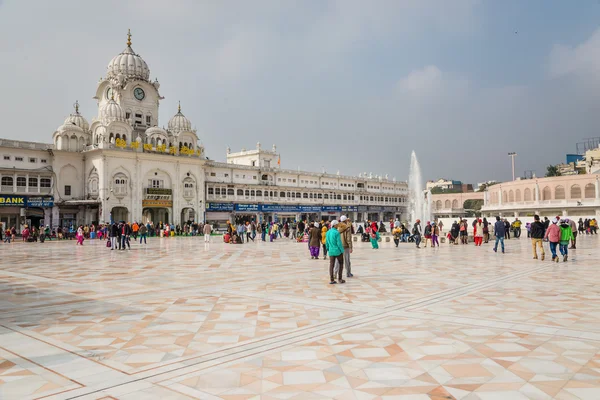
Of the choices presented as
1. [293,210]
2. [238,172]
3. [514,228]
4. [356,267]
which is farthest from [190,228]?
[356,267]

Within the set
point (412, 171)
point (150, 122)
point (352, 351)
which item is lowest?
point (352, 351)

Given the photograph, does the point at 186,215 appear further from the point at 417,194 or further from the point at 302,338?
the point at 302,338

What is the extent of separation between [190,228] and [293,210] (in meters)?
19.0

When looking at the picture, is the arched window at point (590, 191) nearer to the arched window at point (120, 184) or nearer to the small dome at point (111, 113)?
the arched window at point (120, 184)

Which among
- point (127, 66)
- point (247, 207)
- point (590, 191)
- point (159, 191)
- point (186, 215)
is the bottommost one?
point (186, 215)

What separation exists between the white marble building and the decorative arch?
108ft

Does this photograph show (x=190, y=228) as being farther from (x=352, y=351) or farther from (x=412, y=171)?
(x=352, y=351)

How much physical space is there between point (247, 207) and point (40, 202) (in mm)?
21345

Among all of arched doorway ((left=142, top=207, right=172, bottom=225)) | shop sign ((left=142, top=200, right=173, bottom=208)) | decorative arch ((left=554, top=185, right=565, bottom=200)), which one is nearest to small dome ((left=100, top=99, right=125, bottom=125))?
shop sign ((left=142, top=200, right=173, bottom=208))

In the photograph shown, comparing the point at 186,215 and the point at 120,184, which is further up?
the point at 120,184

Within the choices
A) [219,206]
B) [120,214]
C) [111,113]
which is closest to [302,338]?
[120,214]

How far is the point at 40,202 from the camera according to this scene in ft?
128

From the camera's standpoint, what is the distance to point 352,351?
4.99 meters

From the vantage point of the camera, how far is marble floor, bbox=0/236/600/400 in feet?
13.0
